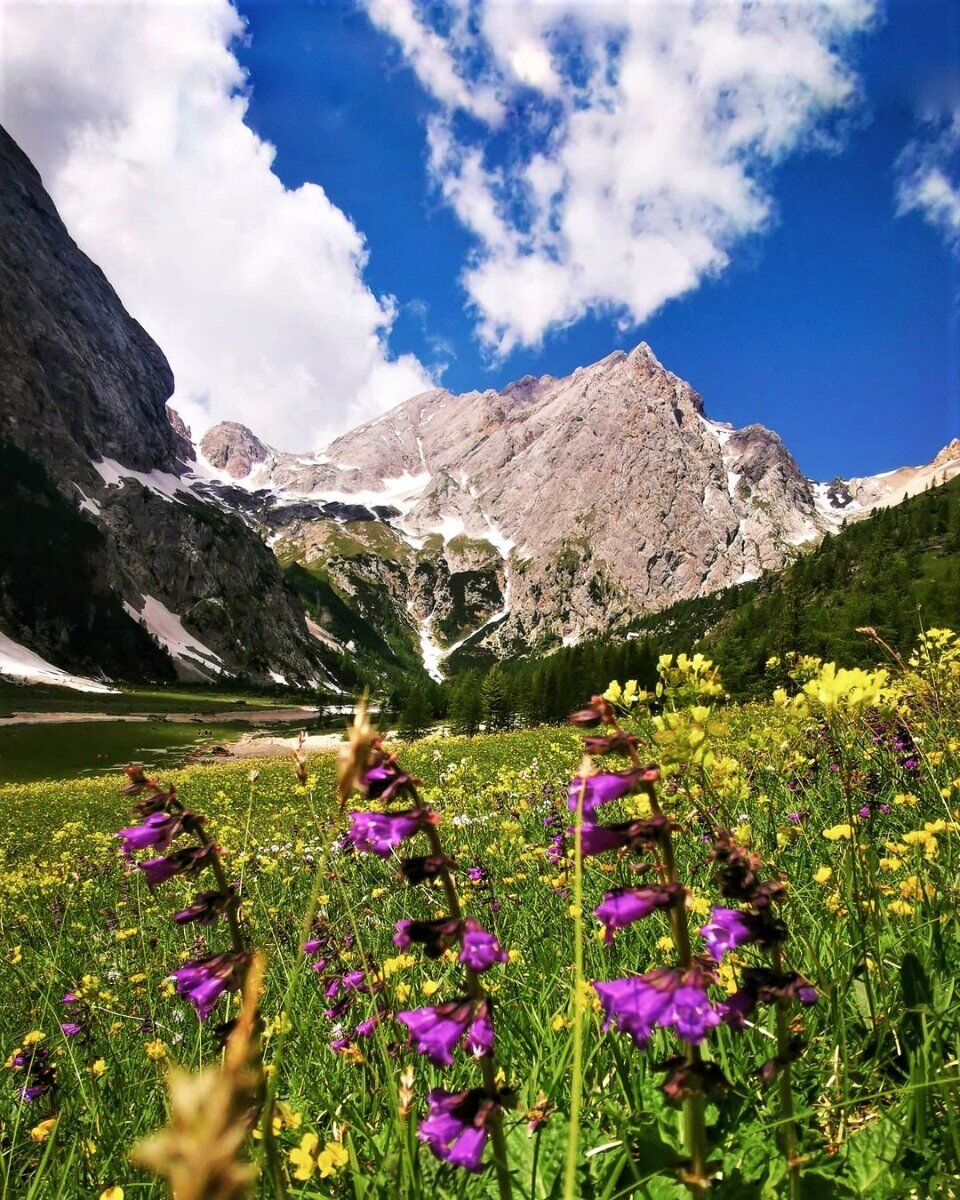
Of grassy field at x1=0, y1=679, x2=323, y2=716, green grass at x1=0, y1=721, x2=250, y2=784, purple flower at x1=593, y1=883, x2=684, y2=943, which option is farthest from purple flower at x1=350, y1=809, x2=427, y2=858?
grassy field at x1=0, y1=679, x2=323, y2=716

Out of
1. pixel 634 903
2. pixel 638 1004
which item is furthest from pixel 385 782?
pixel 638 1004

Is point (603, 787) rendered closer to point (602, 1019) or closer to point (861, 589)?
point (602, 1019)

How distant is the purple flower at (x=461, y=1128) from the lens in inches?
66.9

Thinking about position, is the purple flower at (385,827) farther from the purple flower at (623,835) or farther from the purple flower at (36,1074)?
the purple flower at (36,1074)

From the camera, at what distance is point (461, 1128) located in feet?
5.63

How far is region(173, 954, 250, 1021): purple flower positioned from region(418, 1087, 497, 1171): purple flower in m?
0.70

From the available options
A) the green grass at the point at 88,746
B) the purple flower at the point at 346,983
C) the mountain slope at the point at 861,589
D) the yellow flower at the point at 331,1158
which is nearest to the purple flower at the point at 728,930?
the yellow flower at the point at 331,1158

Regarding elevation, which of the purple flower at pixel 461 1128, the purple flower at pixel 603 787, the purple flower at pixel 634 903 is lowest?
the purple flower at pixel 461 1128

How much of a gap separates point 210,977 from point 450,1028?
30.4 inches

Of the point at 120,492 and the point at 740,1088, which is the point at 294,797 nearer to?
the point at 740,1088

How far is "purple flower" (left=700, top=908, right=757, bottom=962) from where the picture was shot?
1812 millimetres

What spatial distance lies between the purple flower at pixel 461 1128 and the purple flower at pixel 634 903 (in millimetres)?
539

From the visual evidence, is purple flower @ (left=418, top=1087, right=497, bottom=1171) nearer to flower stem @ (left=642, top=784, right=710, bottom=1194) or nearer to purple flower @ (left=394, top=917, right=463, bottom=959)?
purple flower @ (left=394, top=917, right=463, bottom=959)

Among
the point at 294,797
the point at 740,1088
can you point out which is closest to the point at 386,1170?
the point at 740,1088
